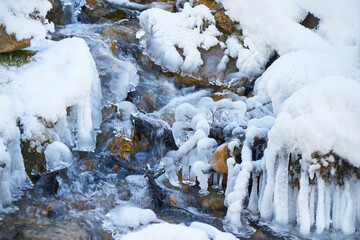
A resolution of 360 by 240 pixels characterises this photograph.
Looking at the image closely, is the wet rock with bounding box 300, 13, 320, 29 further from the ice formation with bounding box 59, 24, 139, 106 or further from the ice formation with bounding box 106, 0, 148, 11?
the ice formation with bounding box 106, 0, 148, 11

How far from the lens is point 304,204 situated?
3.54m

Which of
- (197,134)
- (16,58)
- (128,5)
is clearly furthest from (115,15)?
(197,134)

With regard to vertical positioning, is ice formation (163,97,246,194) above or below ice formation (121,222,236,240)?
above

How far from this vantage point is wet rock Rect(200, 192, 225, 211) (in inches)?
164

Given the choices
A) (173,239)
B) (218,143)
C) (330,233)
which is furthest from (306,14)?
(173,239)

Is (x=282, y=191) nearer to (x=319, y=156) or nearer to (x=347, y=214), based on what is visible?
(x=319, y=156)

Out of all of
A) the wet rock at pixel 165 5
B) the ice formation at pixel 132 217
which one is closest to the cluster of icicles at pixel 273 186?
the ice formation at pixel 132 217

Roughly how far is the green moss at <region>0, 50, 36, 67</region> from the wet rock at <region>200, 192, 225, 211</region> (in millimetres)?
2445

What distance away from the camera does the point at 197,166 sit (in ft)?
14.0

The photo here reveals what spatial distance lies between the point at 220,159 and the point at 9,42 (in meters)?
2.48

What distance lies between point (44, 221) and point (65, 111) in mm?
1257

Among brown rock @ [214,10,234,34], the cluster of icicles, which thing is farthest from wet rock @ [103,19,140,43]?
the cluster of icicles

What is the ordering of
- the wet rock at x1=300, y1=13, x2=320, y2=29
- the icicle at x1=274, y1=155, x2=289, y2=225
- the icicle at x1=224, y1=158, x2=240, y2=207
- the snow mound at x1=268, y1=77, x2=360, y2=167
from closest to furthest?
1. the snow mound at x1=268, y1=77, x2=360, y2=167
2. the icicle at x1=274, y1=155, x2=289, y2=225
3. the icicle at x1=224, y1=158, x2=240, y2=207
4. the wet rock at x1=300, y1=13, x2=320, y2=29

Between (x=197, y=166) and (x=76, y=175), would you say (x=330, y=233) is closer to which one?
(x=197, y=166)
